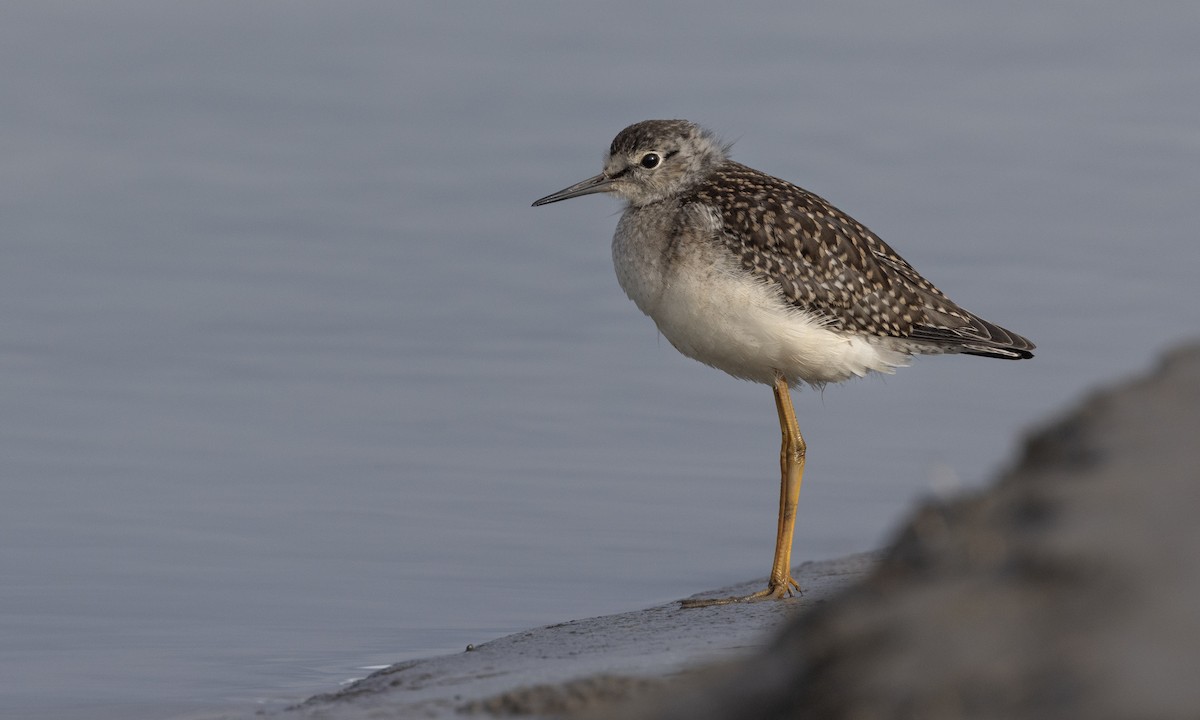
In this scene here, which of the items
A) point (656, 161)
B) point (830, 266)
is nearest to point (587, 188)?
point (656, 161)

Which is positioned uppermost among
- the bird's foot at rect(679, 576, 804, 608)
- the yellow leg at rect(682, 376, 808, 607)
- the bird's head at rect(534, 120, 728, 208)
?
the bird's head at rect(534, 120, 728, 208)

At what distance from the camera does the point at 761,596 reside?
29.8 feet

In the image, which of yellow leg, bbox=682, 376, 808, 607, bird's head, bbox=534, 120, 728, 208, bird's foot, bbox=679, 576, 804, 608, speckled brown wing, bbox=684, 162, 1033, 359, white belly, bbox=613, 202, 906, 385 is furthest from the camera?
bird's head, bbox=534, 120, 728, 208

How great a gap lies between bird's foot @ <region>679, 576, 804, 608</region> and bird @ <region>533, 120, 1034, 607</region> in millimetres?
10

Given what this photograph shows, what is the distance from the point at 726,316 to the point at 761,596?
1569 millimetres

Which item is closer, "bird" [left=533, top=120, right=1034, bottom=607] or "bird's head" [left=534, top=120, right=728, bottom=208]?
"bird" [left=533, top=120, right=1034, bottom=607]

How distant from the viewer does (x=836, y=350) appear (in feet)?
31.1

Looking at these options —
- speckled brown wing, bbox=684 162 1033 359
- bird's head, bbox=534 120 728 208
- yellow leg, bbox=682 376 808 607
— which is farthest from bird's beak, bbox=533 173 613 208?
yellow leg, bbox=682 376 808 607

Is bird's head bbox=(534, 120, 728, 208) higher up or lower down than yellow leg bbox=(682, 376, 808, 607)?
higher up

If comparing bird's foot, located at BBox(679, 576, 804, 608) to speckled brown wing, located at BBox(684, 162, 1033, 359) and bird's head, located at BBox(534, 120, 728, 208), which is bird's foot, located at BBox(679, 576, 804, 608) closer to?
speckled brown wing, located at BBox(684, 162, 1033, 359)

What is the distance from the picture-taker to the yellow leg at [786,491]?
9227 mm

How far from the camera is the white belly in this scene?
9.12 metres

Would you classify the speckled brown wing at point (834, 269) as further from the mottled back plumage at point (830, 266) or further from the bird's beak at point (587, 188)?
the bird's beak at point (587, 188)

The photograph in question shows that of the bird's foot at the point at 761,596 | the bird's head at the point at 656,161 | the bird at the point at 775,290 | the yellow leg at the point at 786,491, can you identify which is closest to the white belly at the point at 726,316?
→ the bird at the point at 775,290
